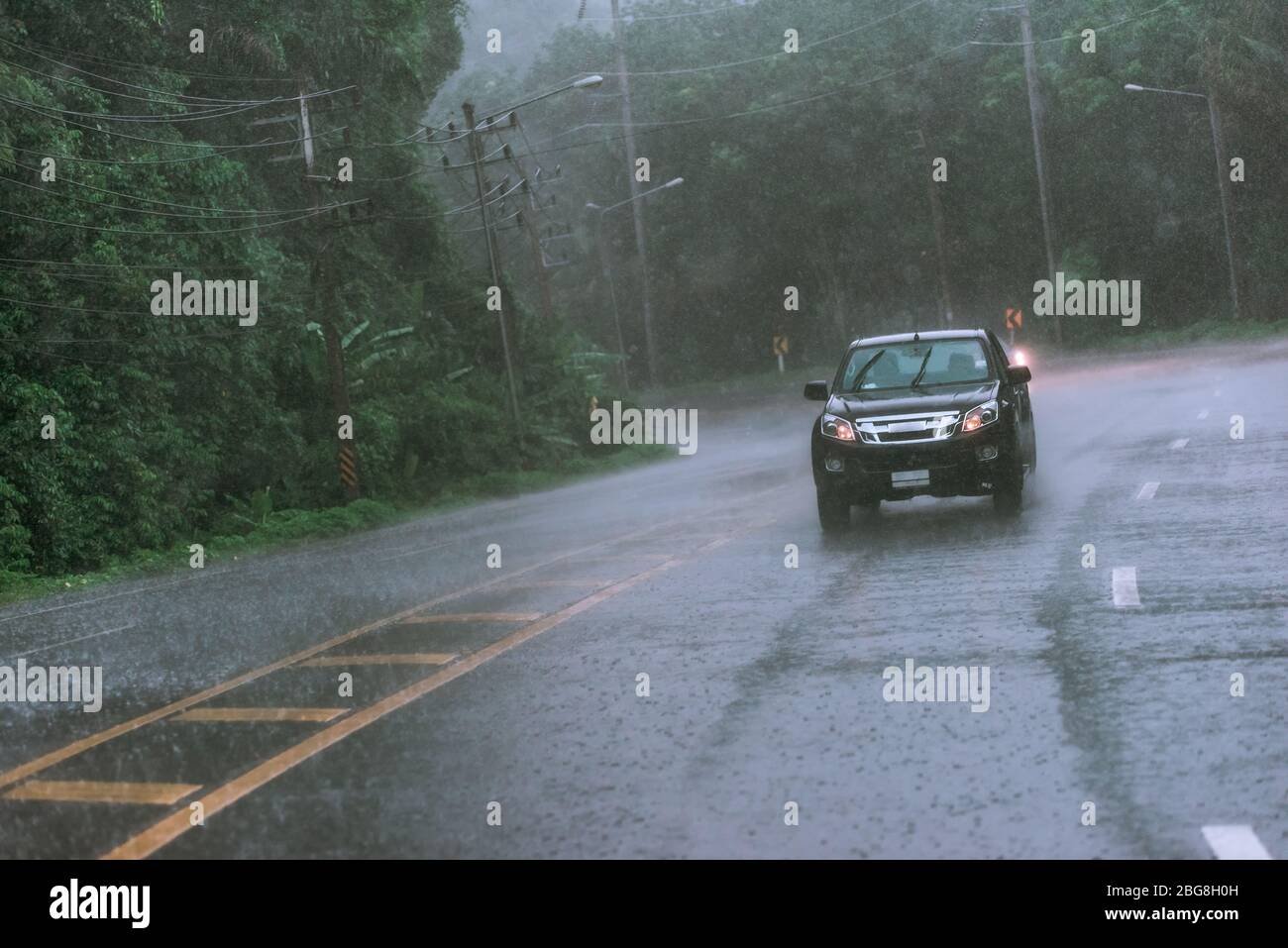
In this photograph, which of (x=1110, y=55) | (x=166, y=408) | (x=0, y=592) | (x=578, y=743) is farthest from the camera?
(x=1110, y=55)

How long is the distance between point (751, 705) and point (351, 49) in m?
33.9

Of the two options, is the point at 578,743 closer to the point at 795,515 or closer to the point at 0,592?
the point at 795,515

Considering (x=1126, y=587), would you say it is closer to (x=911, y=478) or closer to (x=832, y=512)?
(x=911, y=478)

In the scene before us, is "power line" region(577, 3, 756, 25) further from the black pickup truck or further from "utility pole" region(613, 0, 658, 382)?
the black pickup truck

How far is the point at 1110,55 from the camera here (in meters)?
67.8

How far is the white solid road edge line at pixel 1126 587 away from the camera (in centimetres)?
966

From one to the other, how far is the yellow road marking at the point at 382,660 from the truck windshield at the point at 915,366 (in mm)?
6525

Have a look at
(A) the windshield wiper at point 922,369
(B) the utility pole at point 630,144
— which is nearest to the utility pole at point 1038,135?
(B) the utility pole at point 630,144

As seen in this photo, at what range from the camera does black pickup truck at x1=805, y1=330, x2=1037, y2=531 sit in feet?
45.1

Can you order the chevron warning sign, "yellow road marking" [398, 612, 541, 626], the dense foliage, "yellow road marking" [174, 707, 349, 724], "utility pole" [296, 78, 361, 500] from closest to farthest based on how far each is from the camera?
"yellow road marking" [174, 707, 349, 724] < "yellow road marking" [398, 612, 541, 626] < "utility pole" [296, 78, 361, 500] < the chevron warning sign < the dense foliage

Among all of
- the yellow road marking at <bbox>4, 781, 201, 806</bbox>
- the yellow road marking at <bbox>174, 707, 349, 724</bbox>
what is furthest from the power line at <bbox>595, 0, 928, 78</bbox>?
the yellow road marking at <bbox>4, 781, 201, 806</bbox>

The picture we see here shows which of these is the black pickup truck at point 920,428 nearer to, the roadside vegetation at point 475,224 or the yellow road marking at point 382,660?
the yellow road marking at point 382,660

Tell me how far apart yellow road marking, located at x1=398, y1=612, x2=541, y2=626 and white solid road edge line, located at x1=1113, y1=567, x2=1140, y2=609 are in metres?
3.90
